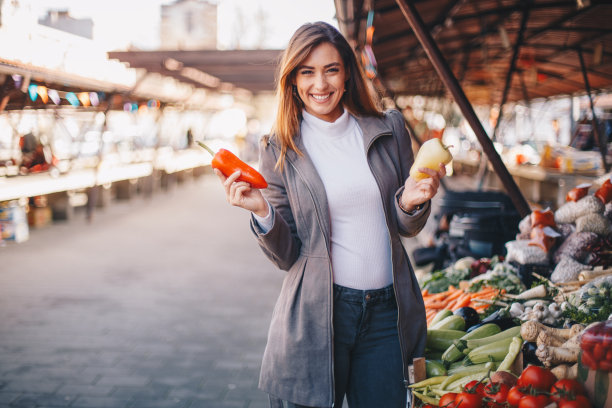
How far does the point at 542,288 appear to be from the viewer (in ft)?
11.1

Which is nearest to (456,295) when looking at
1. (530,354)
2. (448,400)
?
(530,354)

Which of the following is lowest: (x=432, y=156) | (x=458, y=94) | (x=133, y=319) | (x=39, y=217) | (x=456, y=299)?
(x=133, y=319)

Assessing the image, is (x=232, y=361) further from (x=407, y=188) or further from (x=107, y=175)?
(x=107, y=175)

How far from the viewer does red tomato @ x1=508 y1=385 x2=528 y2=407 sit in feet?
6.05

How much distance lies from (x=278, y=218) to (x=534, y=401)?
1.05 meters

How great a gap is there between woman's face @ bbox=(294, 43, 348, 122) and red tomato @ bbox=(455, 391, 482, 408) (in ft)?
3.80

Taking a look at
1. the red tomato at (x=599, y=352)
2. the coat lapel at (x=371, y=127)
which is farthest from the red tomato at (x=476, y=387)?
the coat lapel at (x=371, y=127)

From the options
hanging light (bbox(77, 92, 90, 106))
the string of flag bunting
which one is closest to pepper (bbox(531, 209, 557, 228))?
the string of flag bunting

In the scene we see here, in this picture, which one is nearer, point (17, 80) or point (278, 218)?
point (278, 218)

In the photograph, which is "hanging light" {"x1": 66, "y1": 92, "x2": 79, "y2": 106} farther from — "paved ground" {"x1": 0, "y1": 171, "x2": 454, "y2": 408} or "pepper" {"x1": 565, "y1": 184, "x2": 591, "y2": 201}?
"pepper" {"x1": 565, "y1": 184, "x2": 591, "y2": 201}

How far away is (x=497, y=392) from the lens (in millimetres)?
2021

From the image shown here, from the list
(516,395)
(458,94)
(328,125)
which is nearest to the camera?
(516,395)

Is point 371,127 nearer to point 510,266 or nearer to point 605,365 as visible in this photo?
point 605,365

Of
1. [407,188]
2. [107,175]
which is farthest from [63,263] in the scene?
[407,188]
